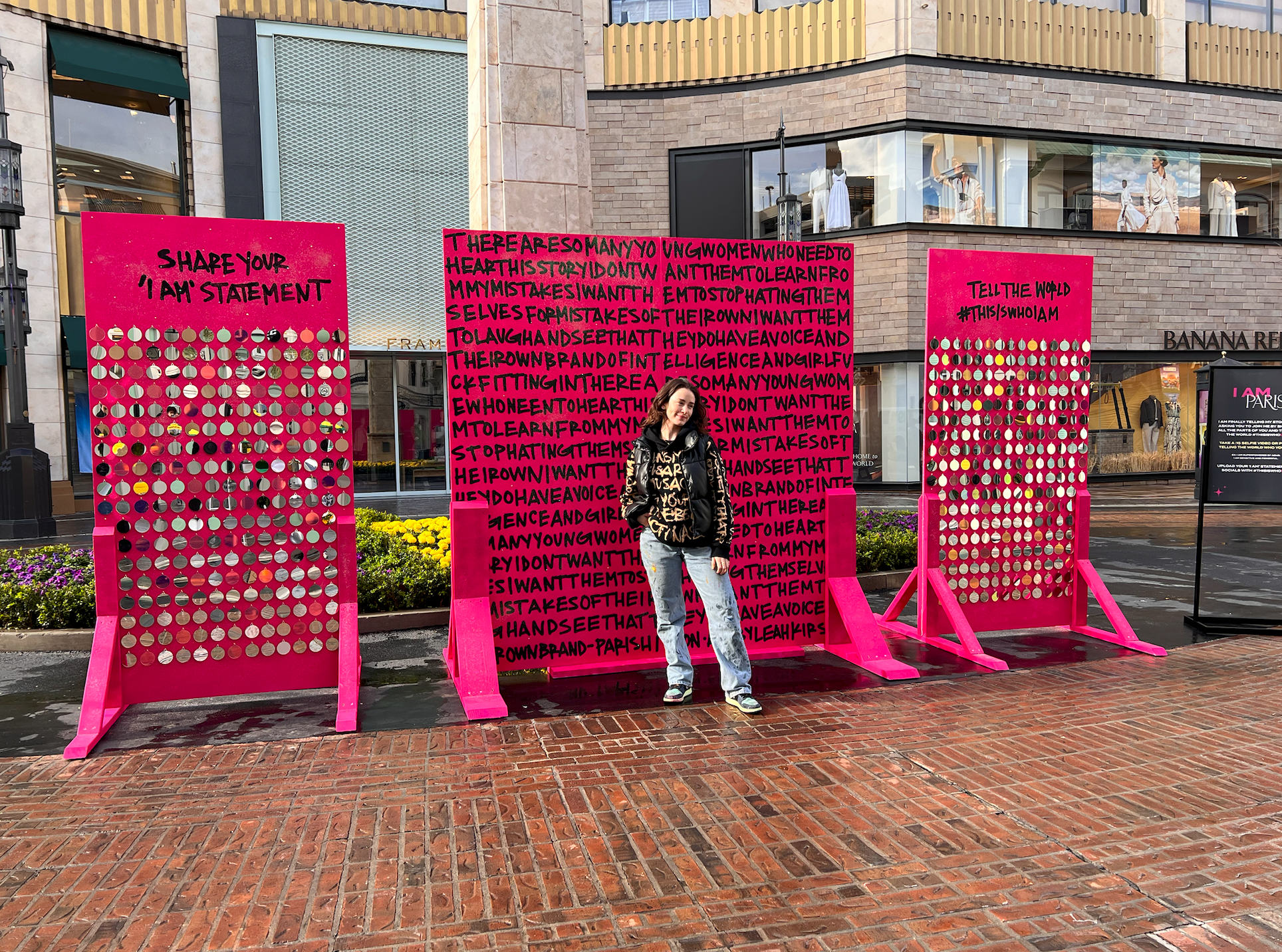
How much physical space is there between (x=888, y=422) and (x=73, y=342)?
60.3ft

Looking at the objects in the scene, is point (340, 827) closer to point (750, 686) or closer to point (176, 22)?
point (750, 686)

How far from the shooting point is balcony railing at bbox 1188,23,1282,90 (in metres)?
22.9

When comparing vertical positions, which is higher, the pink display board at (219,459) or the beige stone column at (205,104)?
the beige stone column at (205,104)

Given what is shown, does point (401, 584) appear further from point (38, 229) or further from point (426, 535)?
point (38, 229)

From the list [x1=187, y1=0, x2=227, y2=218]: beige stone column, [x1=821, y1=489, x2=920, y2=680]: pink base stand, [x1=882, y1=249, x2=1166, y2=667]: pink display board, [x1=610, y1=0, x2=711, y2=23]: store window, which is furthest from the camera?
[x1=610, y1=0, x2=711, y2=23]: store window

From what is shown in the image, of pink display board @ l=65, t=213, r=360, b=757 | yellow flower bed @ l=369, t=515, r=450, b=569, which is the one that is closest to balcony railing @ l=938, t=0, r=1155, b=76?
yellow flower bed @ l=369, t=515, r=450, b=569

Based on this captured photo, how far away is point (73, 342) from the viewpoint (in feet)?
65.8

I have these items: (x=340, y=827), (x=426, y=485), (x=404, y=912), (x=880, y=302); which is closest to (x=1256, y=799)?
(x=404, y=912)

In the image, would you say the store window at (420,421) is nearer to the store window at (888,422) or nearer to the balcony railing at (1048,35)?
the store window at (888,422)

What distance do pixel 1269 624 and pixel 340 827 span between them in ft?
24.8

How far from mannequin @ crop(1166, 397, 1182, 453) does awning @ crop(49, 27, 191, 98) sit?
25.5 metres

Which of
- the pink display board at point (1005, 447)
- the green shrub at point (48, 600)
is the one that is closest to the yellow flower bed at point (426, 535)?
the green shrub at point (48, 600)

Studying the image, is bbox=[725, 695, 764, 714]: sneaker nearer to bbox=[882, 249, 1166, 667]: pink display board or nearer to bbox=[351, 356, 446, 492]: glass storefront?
bbox=[882, 249, 1166, 667]: pink display board

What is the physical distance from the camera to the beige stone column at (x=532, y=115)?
27.5ft
